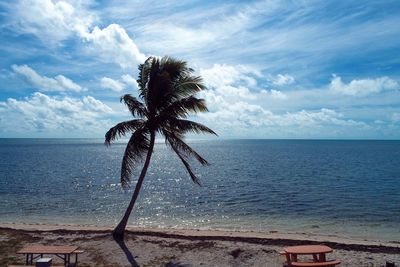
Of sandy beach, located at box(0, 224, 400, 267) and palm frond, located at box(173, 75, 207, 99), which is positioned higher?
palm frond, located at box(173, 75, 207, 99)

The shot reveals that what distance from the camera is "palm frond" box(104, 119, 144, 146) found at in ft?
52.7

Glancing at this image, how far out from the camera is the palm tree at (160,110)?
52.4 feet

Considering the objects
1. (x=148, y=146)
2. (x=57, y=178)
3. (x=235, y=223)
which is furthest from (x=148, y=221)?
(x=57, y=178)

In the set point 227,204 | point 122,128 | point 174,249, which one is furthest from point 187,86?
point 227,204

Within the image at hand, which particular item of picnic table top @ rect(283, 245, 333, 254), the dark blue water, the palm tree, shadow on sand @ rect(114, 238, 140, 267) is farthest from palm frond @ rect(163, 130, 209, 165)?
the dark blue water

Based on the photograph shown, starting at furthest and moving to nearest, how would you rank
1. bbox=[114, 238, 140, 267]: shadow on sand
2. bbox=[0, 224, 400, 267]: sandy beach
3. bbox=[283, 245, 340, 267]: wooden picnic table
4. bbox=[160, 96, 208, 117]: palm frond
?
1. bbox=[160, 96, 208, 117]: palm frond
2. bbox=[0, 224, 400, 267]: sandy beach
3. bbox=[114, 238, 140, 267]: shadow on sand
4. bbox=[283, 245, 340, 267]: wooden picnic table

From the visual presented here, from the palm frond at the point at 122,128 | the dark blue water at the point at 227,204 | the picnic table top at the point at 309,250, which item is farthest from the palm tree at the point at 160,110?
the dark blue water at the point at 227,204

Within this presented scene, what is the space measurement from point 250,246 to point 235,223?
10446mm

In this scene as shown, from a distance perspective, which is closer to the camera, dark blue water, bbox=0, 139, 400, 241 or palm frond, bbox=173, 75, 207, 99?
palm frond, bbox=173, 75, 207, 99

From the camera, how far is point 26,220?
1053 inches

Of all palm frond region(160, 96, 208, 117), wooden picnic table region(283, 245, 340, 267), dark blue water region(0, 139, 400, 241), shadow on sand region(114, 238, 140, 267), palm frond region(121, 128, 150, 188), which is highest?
palm frond region(160, 96, 208, 117)

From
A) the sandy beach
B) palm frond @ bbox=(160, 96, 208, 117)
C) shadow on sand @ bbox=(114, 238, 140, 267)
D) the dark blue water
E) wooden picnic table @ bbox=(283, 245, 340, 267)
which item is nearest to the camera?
wooden picnic table @ bbox=(283, 245, 340, 267)

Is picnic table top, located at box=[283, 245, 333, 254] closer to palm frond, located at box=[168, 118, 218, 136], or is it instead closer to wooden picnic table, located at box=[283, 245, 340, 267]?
wooden picnic table, located at box=[283, 245, 340, 267]

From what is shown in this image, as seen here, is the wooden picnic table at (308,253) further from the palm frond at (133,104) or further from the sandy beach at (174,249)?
the palm frond at (133,104)
